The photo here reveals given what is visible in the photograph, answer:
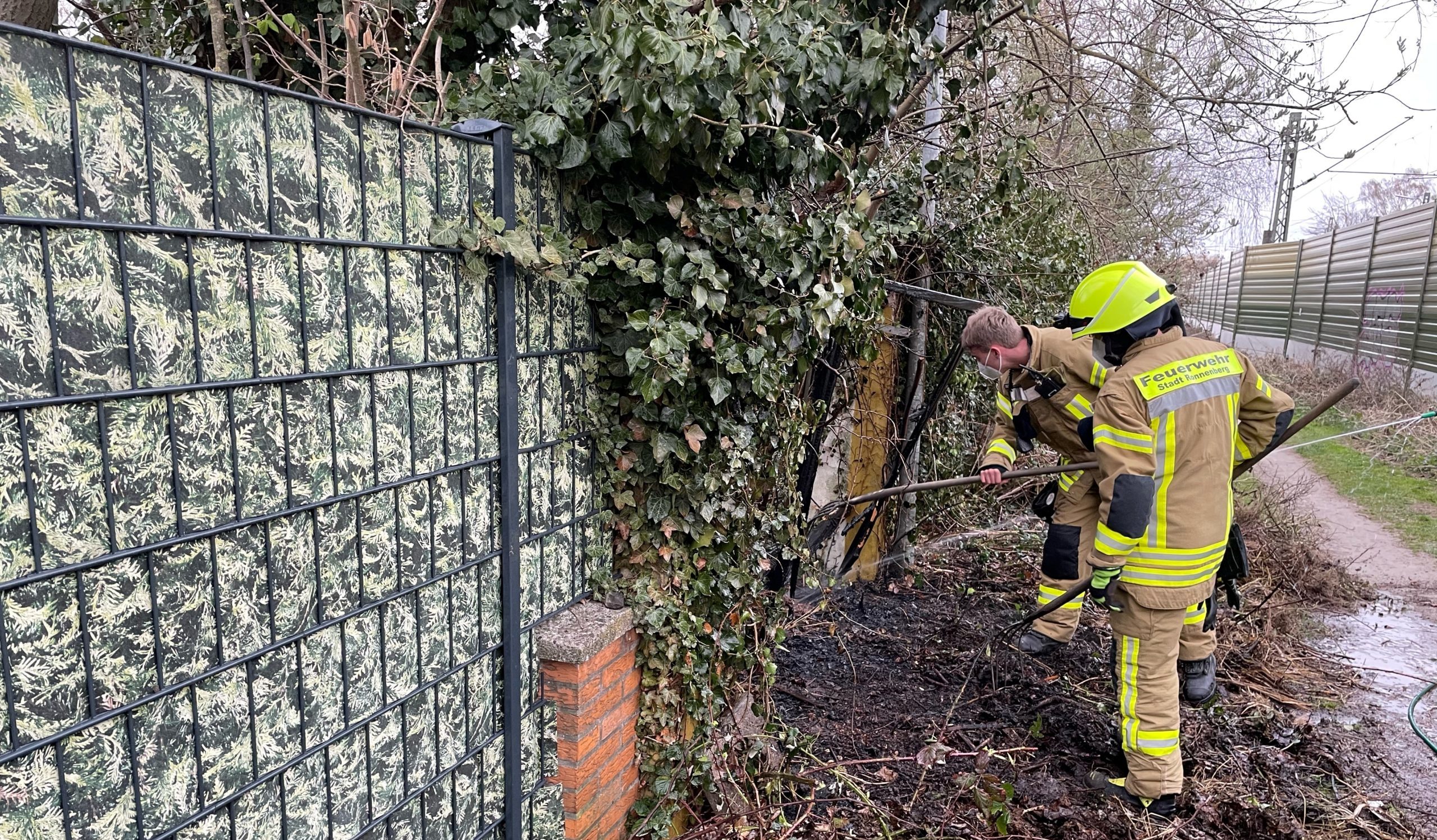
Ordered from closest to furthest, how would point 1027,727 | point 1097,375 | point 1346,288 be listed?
1. point 1027,727
2. point 1097,375
3. point 1346,288

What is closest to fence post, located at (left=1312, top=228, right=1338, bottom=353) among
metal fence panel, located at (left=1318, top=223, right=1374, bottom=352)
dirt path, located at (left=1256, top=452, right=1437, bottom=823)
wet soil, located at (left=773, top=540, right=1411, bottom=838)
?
metal fence panel, located at (left=1318, top=223, right=1374, bottom=352)

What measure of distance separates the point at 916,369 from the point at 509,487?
3818mm

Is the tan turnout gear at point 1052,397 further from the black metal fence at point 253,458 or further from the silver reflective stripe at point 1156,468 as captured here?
the black metal fence at point 253,458

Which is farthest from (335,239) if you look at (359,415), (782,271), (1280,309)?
(1280,309)

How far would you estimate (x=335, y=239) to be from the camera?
5.66 feet

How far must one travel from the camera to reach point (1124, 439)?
3199 millimetres

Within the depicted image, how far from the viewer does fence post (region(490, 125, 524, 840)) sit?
7.12 ft

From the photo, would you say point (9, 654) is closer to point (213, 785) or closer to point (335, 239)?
point (213, 785)

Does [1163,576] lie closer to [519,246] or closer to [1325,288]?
[519,246]

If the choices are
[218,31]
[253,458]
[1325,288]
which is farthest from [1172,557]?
[1325,288]

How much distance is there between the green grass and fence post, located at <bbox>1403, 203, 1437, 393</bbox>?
5.12 ft

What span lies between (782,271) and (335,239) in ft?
4.74

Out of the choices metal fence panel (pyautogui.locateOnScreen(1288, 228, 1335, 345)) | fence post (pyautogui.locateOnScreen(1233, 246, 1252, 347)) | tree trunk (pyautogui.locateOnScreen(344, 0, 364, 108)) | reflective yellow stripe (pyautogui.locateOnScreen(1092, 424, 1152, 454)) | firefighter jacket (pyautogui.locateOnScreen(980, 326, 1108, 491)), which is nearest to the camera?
tree trunk (pyautogui.locateOnScreen(344, 0, 364, 108))

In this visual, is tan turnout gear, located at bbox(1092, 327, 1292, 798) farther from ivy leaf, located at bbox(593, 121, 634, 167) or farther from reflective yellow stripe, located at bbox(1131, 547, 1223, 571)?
ivy leaf, located at bbox(593, 121, 634, 167)
